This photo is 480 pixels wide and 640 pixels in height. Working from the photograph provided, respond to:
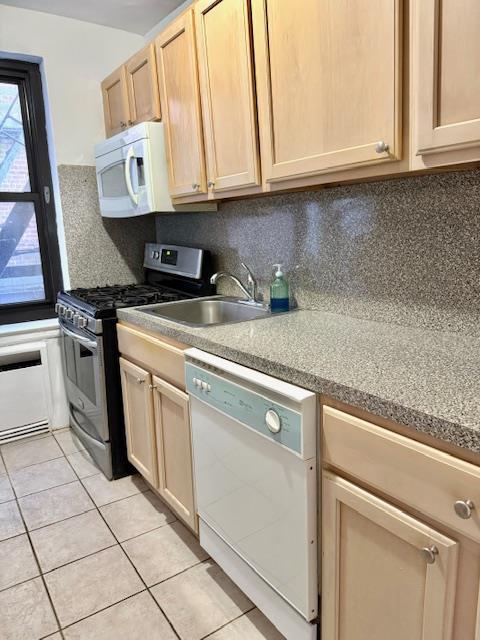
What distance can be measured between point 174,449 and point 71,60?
2358mm

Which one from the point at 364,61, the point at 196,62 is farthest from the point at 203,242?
the point at 364,61

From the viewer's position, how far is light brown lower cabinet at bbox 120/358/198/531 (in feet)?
5.86

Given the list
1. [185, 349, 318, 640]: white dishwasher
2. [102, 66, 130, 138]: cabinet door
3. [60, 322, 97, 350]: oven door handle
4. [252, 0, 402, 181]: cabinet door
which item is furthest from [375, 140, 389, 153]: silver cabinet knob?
[102, 66, 130, 138]: cabinet door

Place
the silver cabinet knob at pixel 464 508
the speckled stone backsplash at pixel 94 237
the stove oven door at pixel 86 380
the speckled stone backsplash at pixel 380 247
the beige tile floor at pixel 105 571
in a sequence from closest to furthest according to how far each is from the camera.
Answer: the silver cabinet knob at pixel 464 508 < the speckled stone backsplash at pixel 380 247 < the beige tile floor at pixel 105 571 < the stove oven door at pixel 86 380 < the speckled stone backsplash at pixel 94 237

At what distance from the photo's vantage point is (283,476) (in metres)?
1.24

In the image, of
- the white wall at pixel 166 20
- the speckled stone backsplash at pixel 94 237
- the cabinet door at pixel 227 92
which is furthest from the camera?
the speckled stone backsplash at pixel 94 237

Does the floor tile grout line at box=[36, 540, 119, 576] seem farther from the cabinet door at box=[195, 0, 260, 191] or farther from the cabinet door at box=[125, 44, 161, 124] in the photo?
the cabinet door at box=[125, 44, 161, 124]

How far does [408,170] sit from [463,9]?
353 millimetres

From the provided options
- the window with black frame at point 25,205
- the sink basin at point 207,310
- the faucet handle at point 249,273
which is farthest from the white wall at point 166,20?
the sink basin at point 207,310

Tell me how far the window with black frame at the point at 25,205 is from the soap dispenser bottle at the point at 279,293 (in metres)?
1.70

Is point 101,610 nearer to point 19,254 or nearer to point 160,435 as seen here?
point 160,435

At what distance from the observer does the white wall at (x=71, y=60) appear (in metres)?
2.64

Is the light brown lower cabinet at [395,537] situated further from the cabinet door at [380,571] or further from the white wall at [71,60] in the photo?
the white wall at [71,60]

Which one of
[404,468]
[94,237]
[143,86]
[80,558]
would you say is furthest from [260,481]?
[94,237]
